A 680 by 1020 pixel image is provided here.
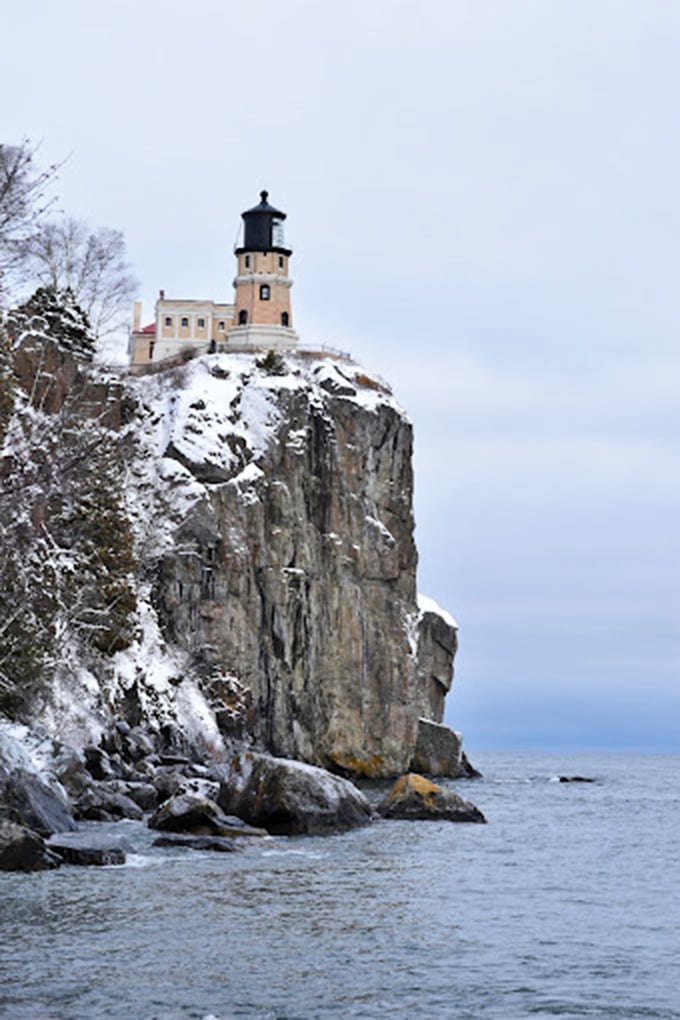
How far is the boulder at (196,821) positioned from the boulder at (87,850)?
17.2 feet

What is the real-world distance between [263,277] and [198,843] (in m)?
78.3

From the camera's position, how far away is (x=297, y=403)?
248 feet

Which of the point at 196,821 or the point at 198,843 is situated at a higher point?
the point at 196,821

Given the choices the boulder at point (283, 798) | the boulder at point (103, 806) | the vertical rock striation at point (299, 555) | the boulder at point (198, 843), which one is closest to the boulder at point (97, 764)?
the boulder at point (103, 806)

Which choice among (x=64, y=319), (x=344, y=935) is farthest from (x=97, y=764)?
(x=64, y=319)

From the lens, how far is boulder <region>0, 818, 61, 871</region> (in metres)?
24.2

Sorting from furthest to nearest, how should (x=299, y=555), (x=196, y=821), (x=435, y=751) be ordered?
(x=435, y=751) < (x=299, y=555) < (x=196, y=821)

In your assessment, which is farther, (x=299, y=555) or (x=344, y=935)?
(x=299, y=555)

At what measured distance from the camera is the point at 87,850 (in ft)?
85.7

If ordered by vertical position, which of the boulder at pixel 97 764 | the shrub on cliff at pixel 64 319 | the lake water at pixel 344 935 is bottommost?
the lake water at pixel 344 935

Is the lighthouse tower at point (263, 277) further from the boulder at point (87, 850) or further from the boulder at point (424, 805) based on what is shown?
the boulder at point (87, 850)

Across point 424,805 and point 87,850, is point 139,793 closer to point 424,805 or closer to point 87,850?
point 424,805

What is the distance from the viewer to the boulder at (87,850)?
85.4 ft

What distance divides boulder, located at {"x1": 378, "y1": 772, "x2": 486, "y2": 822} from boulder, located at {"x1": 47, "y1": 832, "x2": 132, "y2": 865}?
49.0 feet
